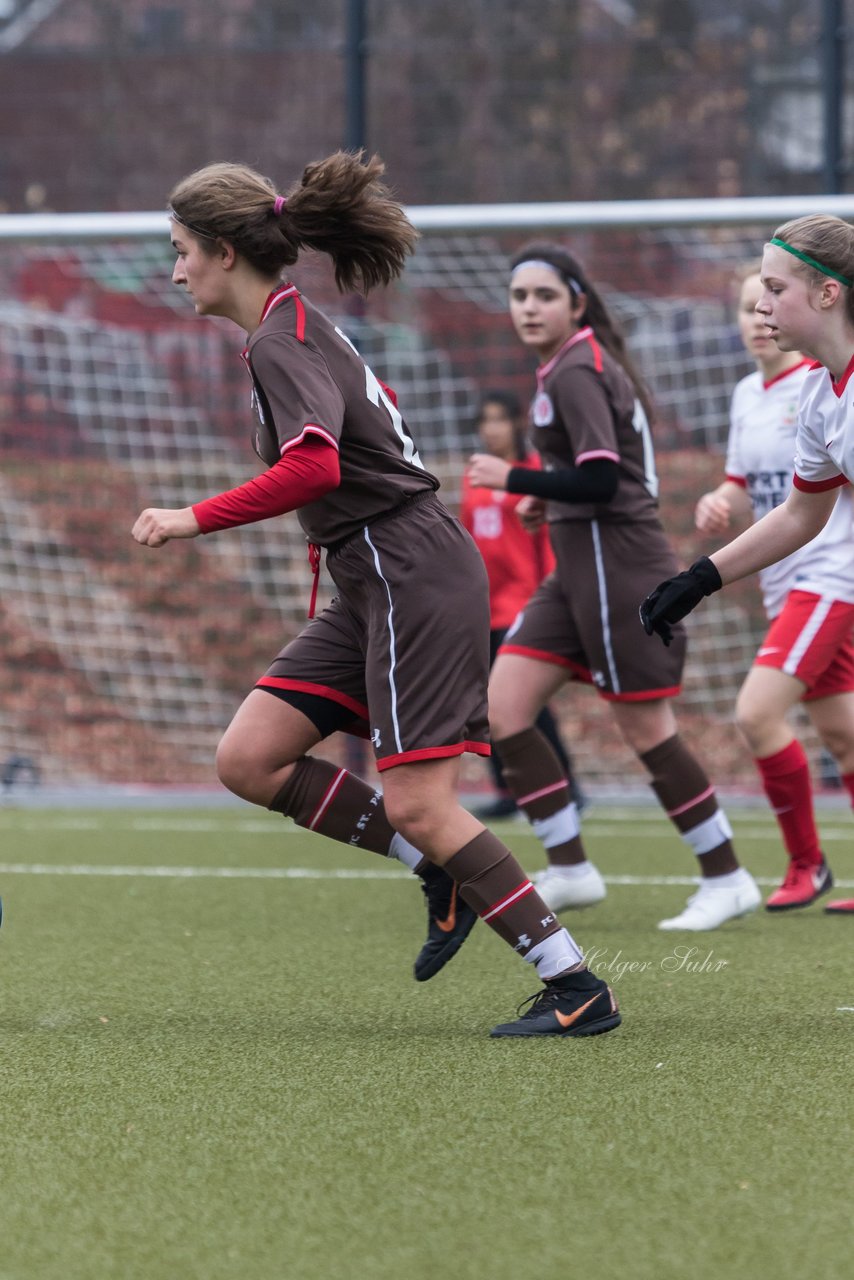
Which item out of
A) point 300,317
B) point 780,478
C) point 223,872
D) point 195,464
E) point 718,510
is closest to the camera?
point 300,317

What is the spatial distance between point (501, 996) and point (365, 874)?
8.34 feet

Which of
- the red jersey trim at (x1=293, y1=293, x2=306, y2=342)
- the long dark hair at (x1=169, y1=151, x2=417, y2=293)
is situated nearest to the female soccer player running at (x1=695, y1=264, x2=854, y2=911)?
the long dark hair at (x1=169, y1=151, x2=417, y2=293)

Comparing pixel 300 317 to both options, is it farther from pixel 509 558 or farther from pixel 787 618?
pixel 509 558

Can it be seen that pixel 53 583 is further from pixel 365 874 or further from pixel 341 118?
pixel 365 874

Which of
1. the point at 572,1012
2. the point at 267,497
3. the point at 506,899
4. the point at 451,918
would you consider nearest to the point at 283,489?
the point at 267,497

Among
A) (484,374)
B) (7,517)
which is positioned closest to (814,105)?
(484,374)

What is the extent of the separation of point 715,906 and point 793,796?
1.87ft

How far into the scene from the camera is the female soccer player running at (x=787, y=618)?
5539mm

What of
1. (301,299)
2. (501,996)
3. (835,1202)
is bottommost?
(501,996)

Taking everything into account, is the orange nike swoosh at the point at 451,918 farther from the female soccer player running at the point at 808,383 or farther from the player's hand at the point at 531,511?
the player's hand at the point at 531,511

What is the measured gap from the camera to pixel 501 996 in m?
4.30

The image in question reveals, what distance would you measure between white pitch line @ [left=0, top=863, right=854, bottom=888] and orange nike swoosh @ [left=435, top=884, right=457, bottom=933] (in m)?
2.53

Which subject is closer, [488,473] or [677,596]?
[677,596]

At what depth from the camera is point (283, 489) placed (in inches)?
136
